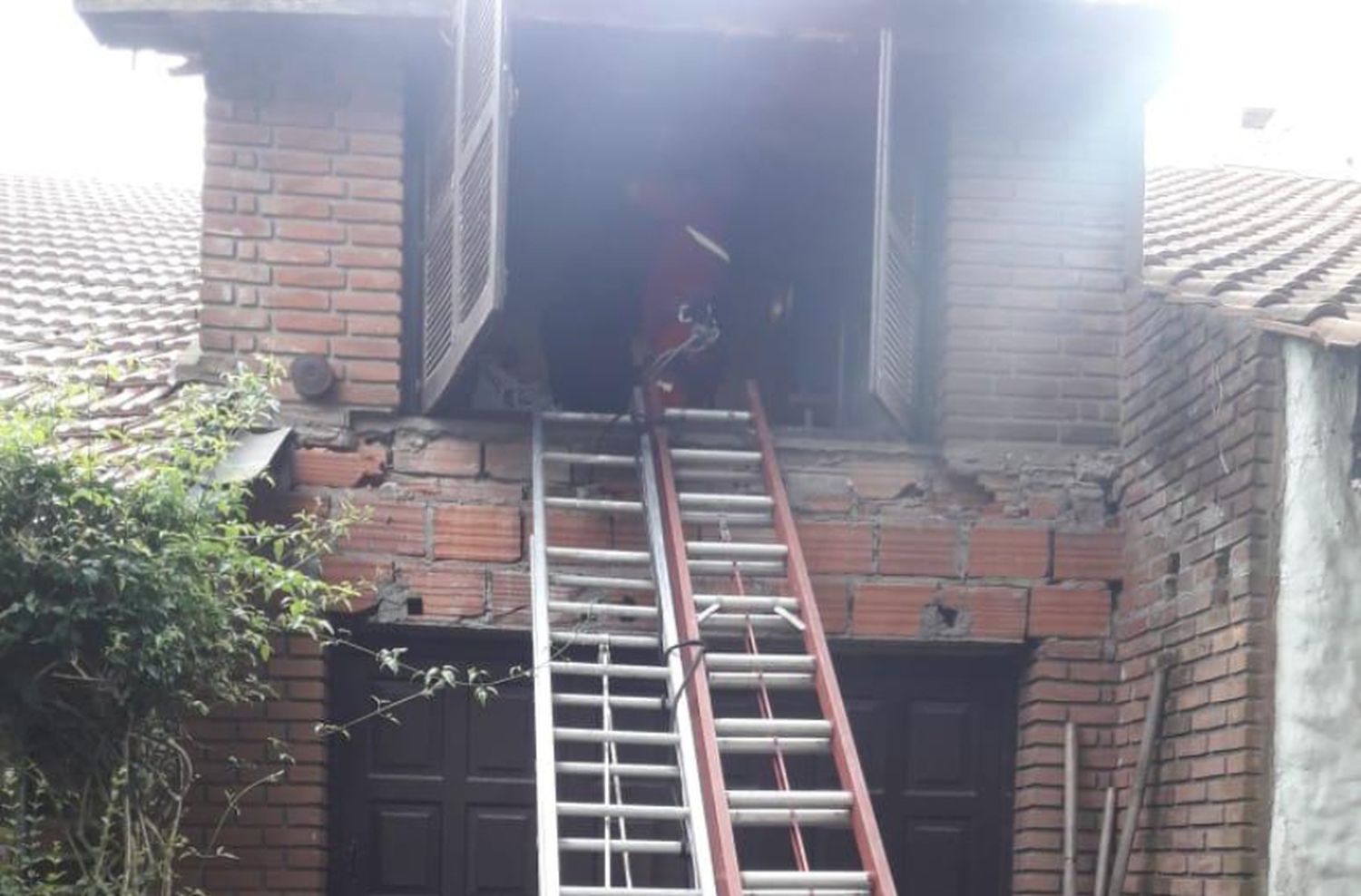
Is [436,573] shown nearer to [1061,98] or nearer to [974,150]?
[974,150]

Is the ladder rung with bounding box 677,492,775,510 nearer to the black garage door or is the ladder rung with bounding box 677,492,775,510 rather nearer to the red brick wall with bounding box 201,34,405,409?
the black garage door

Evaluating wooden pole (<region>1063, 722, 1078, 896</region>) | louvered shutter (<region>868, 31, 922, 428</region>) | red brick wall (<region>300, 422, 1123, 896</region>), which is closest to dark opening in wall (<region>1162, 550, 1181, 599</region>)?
red brick wall (<region>300, 422, 1123, 896</region>)

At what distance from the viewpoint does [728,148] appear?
24.3ft

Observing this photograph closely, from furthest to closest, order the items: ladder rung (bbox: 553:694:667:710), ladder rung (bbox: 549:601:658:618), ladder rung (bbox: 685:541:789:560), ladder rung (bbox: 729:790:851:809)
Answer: ladder rung (bbox: 685:541:789:560) < ladder rung (bbox: 549:601:658:618) < ladder rung (bbox: 553:694:667:710) < ladder rung (bbox: 729:790:851:809)

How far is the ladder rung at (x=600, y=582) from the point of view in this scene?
5.41 meters

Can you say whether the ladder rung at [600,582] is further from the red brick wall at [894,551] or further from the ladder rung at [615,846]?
the ladder rung at [615,846]

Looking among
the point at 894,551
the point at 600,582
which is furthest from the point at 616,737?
the point at 894,551

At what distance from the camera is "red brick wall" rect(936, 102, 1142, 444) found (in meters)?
6.26

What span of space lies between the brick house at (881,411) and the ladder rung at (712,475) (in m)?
0.26

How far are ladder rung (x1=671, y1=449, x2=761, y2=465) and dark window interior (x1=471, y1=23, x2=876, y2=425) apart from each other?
0.81m

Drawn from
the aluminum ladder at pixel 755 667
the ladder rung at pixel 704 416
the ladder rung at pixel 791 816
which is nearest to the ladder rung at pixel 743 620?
the aluminum ladder at pixel 755 667

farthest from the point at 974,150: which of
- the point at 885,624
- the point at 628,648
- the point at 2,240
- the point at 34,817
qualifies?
the point at 2,240

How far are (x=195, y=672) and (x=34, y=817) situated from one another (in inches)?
24.7

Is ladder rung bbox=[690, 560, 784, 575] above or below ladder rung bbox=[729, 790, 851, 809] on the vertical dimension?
above
